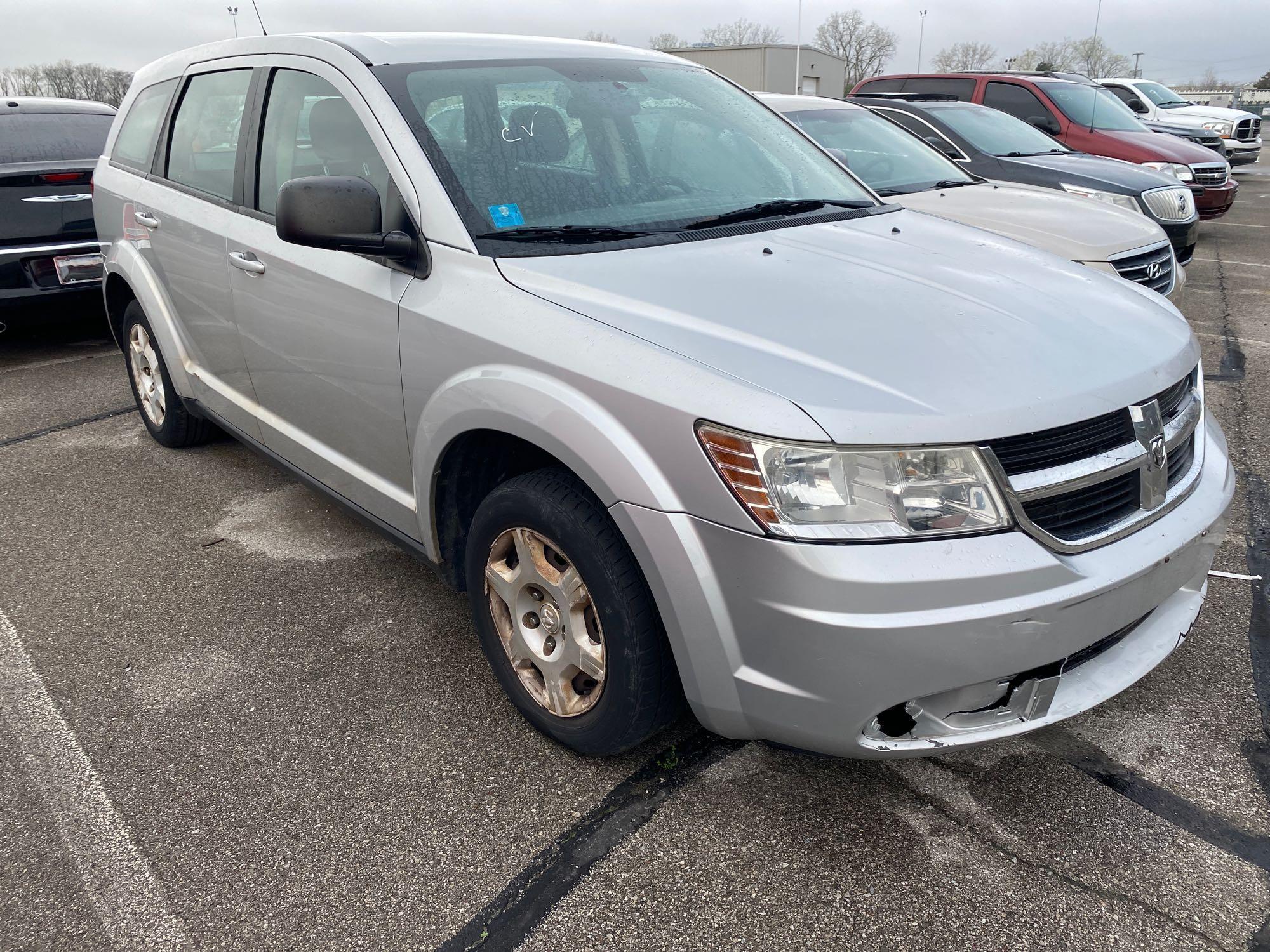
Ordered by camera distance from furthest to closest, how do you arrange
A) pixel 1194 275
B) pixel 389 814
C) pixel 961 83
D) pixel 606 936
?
pixel 961 83
pixel 1194 275
pixel 389 814
pixel 606 936

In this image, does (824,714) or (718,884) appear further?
(718,884)

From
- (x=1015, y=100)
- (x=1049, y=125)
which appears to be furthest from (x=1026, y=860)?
(x=1015, y=100)

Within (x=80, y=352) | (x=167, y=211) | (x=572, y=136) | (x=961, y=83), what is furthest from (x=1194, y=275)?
(x=80, y=352)

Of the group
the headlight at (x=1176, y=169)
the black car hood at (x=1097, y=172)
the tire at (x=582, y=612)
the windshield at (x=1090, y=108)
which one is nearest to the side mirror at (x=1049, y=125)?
the windshield at (x=1090, y=108)

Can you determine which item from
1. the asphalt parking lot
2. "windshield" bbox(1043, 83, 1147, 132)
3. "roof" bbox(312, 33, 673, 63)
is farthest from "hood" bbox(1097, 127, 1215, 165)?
"roof" bbox(312, 33, 673, 63)

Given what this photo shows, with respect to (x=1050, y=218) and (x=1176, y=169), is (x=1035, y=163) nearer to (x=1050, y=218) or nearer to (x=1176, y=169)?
(x=1050, y=218)

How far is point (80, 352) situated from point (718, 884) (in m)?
6.33

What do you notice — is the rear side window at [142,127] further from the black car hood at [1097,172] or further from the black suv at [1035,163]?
the black car hood at [1097,172]

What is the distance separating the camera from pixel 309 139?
297 centimetres

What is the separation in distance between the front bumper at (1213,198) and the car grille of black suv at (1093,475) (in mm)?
9148

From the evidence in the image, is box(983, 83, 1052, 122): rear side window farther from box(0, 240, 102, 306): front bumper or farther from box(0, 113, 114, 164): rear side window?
box(0, 240, 102, 306): front bumper

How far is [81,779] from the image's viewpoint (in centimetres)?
240

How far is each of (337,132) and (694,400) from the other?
164cm

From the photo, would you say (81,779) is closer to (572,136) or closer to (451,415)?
(451,415)
